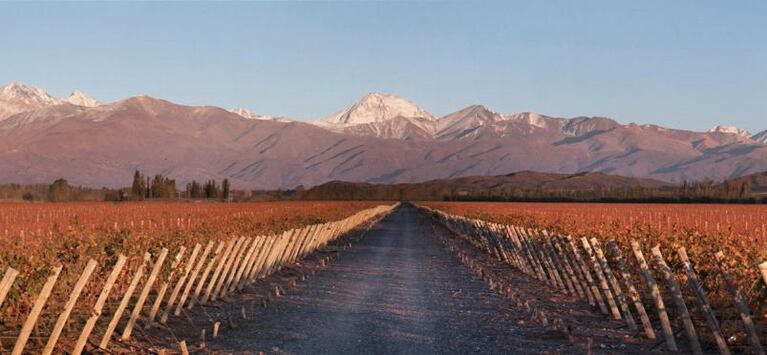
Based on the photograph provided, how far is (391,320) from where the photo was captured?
13.8 metres

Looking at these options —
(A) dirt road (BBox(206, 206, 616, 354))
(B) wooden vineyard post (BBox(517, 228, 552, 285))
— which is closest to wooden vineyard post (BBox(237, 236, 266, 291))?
(A) dirt road (BBox(206, 206, 616, 354))

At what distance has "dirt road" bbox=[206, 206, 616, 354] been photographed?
11625 millimetres

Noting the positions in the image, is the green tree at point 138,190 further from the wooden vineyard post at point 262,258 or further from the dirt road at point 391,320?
the dirt road at point 391,320

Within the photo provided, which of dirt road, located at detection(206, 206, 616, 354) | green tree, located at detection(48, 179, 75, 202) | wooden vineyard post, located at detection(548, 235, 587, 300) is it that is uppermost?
green tree, located at detection(48, 179, 75, 202)

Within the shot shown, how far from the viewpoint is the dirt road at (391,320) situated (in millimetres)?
11625

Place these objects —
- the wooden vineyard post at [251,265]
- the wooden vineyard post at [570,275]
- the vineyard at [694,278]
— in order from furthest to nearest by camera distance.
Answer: the wooden vineyard post at [251,265], the wooden vineyard post at [570,275], the vineyard at [694,278]

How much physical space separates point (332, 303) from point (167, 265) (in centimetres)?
290

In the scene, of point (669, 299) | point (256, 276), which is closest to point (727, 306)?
point (669, 299)

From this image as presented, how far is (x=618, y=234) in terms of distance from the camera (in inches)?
792

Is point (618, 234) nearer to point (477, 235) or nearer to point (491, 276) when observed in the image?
point (491, 276)

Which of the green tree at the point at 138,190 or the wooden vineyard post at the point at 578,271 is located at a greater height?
the green tree at the point at 138,190

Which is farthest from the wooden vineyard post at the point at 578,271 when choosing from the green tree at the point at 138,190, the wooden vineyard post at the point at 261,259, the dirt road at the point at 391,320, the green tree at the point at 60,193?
the green tree at the point at 138,190

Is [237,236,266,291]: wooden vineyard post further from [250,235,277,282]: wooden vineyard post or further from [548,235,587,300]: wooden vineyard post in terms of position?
[548,235,587,300]: wooden vineyard post

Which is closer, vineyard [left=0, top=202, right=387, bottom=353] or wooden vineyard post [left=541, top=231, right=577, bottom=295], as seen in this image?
vineyard [left=0, top=202, right=387, bottom=353]
